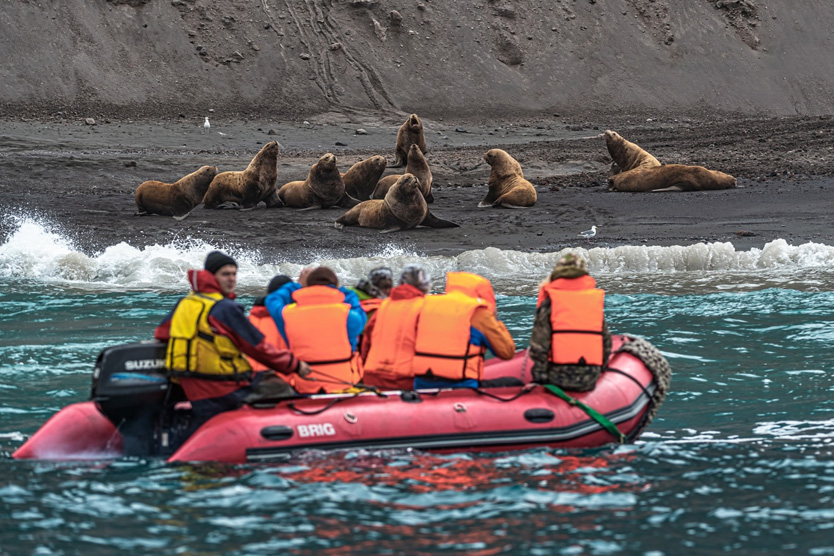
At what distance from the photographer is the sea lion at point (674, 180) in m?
17.8

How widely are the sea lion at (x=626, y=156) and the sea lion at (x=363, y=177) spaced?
411cm

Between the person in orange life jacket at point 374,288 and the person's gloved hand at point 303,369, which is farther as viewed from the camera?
the person in orange life jacket at point 374,288

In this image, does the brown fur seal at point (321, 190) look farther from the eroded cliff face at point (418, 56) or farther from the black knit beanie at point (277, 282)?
the eroded cliff face at point (418, 56)

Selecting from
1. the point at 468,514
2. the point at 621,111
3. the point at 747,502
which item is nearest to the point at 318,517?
the point at 468,514

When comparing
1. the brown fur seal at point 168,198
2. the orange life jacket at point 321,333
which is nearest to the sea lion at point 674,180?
the brown fur seal at point 168,198

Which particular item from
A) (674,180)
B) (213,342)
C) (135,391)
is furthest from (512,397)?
(674,180)

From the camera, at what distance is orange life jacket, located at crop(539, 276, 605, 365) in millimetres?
6754

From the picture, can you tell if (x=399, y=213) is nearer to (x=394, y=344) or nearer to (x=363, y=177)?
(x=363, y=177)

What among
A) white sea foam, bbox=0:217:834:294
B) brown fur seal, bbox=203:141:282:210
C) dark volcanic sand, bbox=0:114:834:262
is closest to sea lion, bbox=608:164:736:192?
dark volcanic sand, bbox=0:114:834:262

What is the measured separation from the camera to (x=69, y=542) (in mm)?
5301

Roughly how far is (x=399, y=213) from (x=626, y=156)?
5228 mm

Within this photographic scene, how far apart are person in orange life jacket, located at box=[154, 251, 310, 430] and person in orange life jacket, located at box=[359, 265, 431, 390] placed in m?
0.66

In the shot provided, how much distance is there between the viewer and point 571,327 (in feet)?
22.2

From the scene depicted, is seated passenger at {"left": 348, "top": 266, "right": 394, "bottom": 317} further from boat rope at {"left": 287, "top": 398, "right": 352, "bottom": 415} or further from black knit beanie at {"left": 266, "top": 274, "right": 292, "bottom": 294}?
boat rope at {"left": 287, "top": 398, "right": 352, "bottom": 415}
